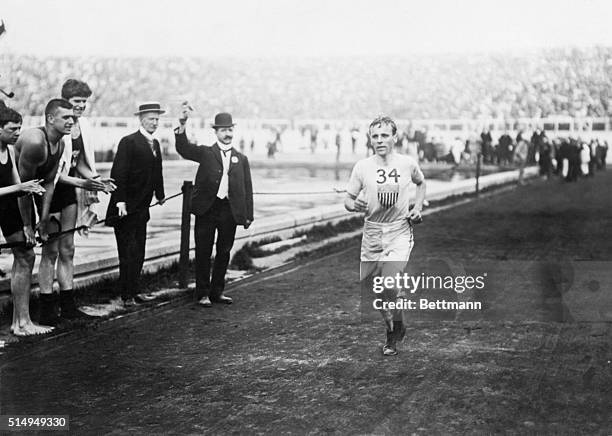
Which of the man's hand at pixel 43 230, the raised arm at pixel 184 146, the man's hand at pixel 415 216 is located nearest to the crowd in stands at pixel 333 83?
the man's hand at pixel 43 230

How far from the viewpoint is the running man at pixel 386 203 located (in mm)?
4742

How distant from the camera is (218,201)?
6.34m

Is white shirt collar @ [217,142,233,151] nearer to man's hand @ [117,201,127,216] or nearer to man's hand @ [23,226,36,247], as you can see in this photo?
man's hand @ [117,201,127,216]

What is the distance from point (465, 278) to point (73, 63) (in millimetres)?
3360

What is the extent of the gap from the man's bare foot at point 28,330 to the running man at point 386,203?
1.93 metres

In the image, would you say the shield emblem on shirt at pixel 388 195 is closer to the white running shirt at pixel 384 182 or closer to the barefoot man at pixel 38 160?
the white running shirt at pixel 384 182

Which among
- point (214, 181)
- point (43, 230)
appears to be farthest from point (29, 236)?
point (214, 181)

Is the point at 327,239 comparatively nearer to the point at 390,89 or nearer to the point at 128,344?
the point at 390,89

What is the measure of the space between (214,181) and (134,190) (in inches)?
22.8

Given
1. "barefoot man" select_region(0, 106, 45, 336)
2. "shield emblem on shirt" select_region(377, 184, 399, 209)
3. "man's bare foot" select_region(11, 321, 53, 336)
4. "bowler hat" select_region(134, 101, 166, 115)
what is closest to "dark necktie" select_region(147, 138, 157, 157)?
"bowler hat" select_region(134, 101, 166, 115)

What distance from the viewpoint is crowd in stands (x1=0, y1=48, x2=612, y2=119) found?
6824mm

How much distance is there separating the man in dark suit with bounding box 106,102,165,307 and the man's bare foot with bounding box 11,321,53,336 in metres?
1.01

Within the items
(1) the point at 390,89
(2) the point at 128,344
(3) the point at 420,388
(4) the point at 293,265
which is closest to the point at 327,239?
(4) the point at 293,265

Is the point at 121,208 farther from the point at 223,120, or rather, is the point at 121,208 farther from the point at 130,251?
the point at 223,120
